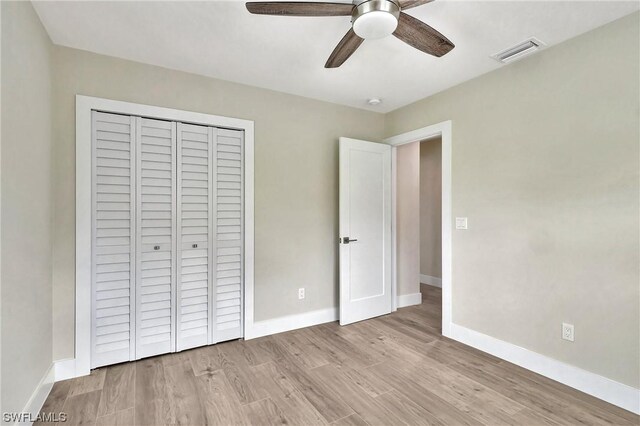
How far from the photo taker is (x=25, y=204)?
1.75 metres

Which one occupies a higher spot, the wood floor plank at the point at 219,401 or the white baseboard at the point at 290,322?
the white baseboard at the point at 290,322

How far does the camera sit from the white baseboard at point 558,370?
1.97 m

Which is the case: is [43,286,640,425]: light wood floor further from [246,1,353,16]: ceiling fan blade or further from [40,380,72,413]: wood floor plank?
[246,1,353,16]: ceiling fan blade

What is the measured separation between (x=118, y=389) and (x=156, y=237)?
1.12 metres

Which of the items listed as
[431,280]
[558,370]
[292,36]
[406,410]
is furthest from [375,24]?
[431,280]

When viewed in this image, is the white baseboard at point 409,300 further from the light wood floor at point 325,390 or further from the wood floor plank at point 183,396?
the wood floor plank at point 183,396

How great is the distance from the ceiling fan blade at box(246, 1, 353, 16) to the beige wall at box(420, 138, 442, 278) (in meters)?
4.08

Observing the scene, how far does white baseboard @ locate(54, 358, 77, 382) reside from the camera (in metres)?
2.27

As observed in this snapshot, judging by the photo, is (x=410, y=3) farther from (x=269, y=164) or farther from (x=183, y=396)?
(x=183, y=396)

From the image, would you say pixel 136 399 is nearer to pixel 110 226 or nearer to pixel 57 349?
pixel 57 349

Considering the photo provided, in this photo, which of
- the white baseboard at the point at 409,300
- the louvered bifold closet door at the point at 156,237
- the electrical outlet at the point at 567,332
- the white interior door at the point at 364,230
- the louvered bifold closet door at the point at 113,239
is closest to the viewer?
the electrical outlet at the point at 567,332

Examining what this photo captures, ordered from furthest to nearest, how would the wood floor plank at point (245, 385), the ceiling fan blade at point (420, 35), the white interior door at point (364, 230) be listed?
the white interior door at point (364, 230), the wood floor plank at point (245, 385), the ceiling fan blade at point (420, 35)

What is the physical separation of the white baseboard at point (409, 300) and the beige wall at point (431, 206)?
1219mm

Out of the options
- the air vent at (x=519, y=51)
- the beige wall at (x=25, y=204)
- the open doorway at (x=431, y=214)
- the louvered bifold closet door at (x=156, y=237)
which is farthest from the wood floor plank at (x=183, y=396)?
the open doorway at (x=431, y=214)
